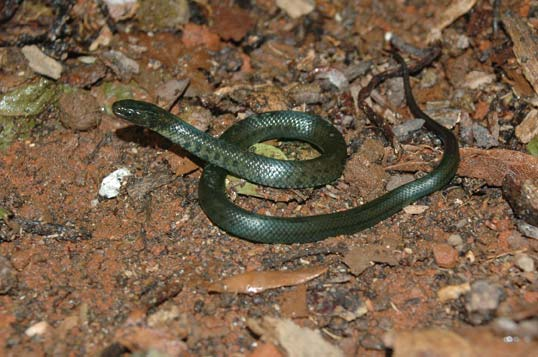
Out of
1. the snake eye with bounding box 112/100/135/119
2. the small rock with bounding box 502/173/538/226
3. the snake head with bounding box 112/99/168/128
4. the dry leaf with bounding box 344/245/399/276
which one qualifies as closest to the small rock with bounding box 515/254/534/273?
the small rock with bounding box 502/173/538/226

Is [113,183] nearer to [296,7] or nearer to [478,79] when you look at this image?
[296,7]

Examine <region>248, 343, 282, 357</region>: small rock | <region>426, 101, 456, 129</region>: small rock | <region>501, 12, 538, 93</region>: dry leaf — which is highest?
<region>501, 12, 538, 93</region>: dry leaf

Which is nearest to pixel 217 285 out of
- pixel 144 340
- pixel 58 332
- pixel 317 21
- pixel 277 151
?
pixel 144 340

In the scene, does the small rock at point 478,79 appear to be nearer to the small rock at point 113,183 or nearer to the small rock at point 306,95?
the small rock at point 306,95

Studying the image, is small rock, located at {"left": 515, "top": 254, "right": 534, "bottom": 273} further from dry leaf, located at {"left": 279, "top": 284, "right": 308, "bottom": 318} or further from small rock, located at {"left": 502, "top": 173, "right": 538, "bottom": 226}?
dry leaf, located at {"left": 279, "top": 284, "right": 308, "bottom": 318}

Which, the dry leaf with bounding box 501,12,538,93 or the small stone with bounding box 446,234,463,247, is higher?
the dry leaf with bounding box 501,12,538,93

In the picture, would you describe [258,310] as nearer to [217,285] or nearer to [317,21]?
[217,285]

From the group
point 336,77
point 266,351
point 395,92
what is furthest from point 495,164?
point 266,351
